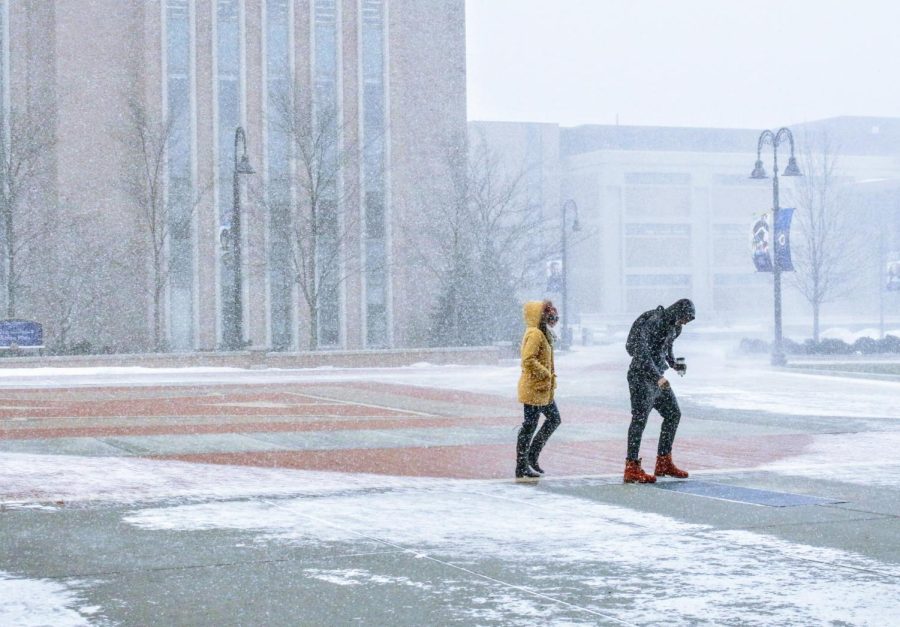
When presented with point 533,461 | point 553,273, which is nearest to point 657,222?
point 553,273

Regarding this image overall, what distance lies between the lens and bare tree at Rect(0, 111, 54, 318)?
41.8 metres

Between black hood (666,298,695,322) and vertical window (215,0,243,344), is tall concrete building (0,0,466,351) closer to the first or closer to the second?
vertical window (215,0,243,344)

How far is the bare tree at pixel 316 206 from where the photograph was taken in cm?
4450

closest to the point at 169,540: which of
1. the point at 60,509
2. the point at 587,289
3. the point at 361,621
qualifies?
the point at 60,509

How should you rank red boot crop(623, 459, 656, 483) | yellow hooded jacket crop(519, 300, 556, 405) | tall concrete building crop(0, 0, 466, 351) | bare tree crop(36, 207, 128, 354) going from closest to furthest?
red boot crop(623, 459, 656, 483) → yellow hooded jacket crop(519, 300, 556, 405) → bare tree crop(36, 207, 128, 354) → tall concrete building crop(0, 0, 466, 351)

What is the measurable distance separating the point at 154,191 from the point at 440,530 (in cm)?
3735

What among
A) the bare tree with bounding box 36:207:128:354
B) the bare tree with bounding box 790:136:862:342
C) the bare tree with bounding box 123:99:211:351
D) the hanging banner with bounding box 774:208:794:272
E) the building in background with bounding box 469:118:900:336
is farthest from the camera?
the building in background with bounding box 469:118:900:336

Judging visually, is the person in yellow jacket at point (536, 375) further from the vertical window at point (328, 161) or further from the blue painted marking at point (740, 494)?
the vertical window at point (328, 161)

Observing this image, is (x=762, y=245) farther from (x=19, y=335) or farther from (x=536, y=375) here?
(x=536, y=375)


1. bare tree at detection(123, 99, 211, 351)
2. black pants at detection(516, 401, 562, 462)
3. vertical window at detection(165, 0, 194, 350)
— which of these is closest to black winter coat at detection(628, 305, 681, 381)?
black pants at detection(516, 401, 562, 462)

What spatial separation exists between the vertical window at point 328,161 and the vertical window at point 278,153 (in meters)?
1.23

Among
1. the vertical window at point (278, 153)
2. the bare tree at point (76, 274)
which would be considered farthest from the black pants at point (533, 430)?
the vertical window at point (278, 153)

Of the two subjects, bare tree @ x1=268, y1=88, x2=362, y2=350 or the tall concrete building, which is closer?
bare tree @ x1=268, y1=88, x2=362, y2=350

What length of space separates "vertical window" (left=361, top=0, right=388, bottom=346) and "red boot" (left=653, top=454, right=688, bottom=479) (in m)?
40.6
